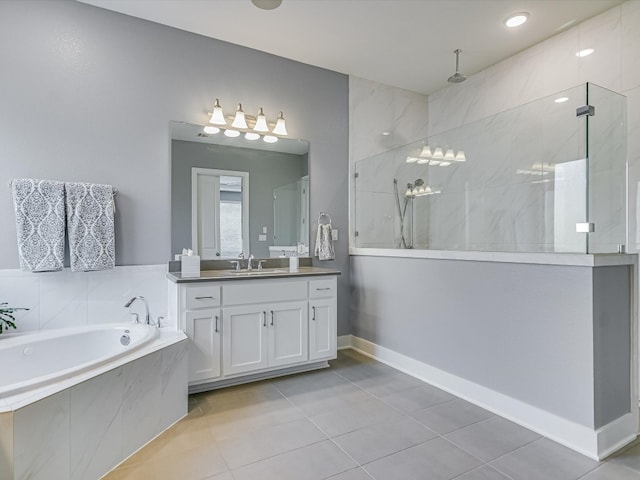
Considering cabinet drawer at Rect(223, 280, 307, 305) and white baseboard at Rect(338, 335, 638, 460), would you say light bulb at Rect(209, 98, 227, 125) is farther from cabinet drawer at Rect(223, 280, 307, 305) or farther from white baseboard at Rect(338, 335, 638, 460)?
white baseboard at Rect(338, 335, 638, 460)

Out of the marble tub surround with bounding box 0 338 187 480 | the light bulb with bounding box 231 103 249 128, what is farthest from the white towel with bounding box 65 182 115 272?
the light bulb with bounding box 231 103 249 128

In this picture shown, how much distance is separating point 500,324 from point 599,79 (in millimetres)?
1970

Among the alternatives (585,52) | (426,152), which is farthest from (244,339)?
(585,52)

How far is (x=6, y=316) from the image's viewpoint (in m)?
2.29

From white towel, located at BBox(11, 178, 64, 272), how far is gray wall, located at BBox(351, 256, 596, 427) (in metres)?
2.50

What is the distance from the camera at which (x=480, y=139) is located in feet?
10.2

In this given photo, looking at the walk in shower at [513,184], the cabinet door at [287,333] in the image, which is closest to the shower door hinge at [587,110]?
the walk in shower at [513,184]

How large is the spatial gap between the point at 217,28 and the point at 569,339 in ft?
10.6

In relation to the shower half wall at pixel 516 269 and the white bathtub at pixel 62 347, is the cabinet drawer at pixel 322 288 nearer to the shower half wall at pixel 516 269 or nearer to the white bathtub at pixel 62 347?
the shower half wall at pixel 516 269

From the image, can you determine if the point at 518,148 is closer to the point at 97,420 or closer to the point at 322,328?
the point at 322,328

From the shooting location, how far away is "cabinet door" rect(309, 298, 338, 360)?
291cm

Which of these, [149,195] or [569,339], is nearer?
[569,339]


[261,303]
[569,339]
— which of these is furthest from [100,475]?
[569,339]

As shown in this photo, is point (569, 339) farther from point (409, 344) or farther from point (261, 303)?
point (261, 303)
